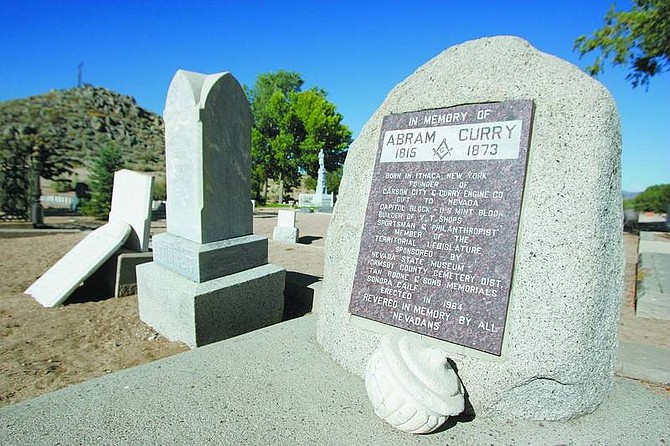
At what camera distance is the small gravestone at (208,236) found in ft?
11.4

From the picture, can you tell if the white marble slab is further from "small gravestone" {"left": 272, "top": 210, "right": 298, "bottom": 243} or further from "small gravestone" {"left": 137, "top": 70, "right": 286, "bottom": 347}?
"small gravestone" {"left": 137, "top": 70, "right": 286, "bottom": 347}

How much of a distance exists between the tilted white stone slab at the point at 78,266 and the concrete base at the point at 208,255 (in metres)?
1.16

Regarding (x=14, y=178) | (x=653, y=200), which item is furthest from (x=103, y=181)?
(x=653, y=200)

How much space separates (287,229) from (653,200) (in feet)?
96.5

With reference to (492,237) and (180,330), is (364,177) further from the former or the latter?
(180,330)

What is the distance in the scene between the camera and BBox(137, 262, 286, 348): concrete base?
11.0ft

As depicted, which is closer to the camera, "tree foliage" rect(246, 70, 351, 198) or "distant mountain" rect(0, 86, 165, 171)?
"tree foliage" rect(246, 70, 351, 198)

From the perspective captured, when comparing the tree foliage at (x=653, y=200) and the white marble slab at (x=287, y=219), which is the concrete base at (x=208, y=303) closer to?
the white marble slab at (x=287, y=219)

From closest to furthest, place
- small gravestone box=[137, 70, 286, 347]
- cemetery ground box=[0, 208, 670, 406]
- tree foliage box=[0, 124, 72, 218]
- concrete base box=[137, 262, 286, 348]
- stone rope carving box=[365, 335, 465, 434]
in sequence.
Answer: stone rope carving box=[365, 335, 465, 434], cemetery ground box=[0, 208, 670, 406], concrete base box=[137, 262, 286, 348], small gravestone box=[137, 70, 286, 347], tree foliage box=[0, 124, 72, 218]

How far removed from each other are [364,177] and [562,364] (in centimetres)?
173

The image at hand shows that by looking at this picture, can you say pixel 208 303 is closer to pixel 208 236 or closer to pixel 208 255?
pixel 208 255

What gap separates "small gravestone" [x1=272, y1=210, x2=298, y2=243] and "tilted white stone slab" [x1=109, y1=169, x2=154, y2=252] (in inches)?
218

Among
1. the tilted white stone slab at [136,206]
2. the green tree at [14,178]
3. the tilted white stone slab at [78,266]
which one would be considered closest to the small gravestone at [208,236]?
the tilted white stone slab at [78,266]

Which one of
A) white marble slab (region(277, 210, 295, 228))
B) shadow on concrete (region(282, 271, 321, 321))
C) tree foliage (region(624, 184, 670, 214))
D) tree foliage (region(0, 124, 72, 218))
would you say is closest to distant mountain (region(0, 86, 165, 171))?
tree foliage (region(0, 124, 72, 218))
